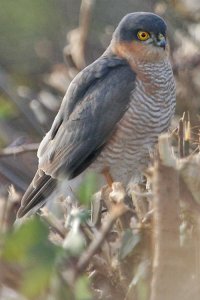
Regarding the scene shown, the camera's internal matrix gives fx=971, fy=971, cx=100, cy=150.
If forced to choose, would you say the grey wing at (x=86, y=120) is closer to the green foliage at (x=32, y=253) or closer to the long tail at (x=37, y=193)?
the long tail at (x=37, y=193)

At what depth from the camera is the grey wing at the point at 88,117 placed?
194 inches

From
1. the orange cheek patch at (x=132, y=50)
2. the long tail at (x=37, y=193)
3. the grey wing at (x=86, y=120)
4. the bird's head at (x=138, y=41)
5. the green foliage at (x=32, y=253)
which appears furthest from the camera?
the orange cheek patch at (x=132, y=50)

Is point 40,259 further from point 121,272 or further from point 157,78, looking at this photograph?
point 157,78

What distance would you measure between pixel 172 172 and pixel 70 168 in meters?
2.34

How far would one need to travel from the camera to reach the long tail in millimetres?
4680

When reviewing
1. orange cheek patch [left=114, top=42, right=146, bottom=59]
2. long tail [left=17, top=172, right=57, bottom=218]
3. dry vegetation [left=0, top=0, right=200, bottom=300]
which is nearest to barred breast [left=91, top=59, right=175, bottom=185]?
orange cheek patch [left=114, top=42, right=146, bottom=59]

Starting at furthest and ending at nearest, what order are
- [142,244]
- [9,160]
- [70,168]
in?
[70,168]
[9,160]
[142,244]

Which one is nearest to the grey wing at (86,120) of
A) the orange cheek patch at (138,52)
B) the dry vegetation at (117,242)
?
the orange cheek patch at (138,52)

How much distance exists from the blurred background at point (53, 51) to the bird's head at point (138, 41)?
0.18 meters

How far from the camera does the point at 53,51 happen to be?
20.3ft

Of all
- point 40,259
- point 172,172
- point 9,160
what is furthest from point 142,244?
point 9,160

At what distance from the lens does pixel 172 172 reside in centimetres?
262

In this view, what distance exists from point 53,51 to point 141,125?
1440 mm

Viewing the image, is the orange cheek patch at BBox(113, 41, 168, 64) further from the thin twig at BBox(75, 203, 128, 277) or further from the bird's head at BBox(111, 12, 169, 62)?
the thin twig at BBox(75, 203, 128, 277)
